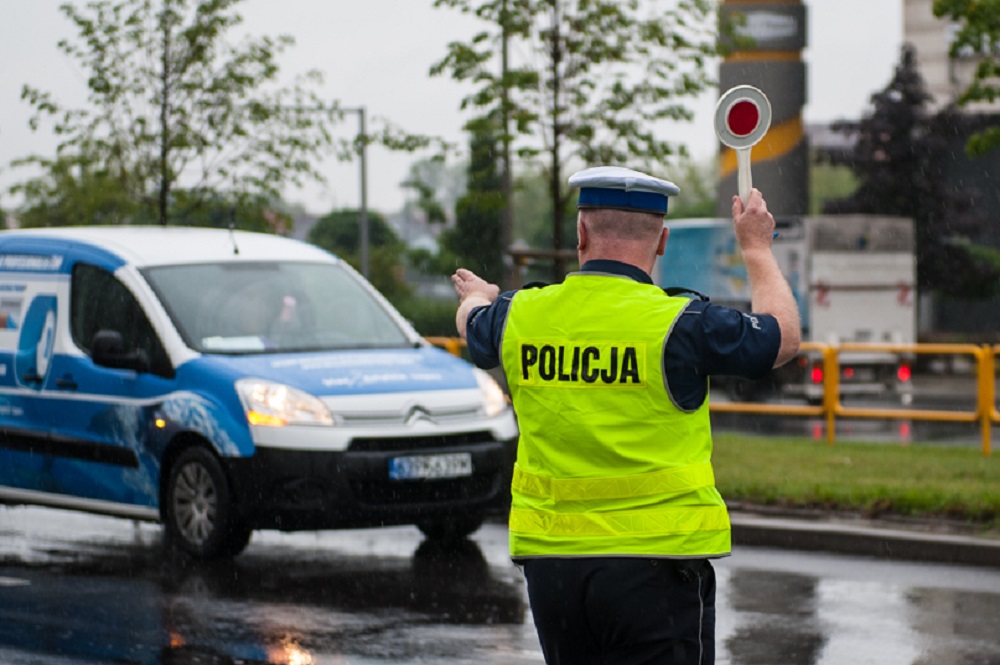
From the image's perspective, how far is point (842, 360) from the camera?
75.4ft

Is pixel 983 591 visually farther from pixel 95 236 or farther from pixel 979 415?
pixel 979 415

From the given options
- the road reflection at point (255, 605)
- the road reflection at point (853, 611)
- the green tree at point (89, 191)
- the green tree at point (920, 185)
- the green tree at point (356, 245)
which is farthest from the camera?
the green tree at point (356, 245)

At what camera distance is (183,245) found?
402 inches

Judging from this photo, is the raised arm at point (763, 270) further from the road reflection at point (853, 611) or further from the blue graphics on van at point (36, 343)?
the blue graphics on van at point (36, 343)

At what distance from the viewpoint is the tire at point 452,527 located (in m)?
9.91

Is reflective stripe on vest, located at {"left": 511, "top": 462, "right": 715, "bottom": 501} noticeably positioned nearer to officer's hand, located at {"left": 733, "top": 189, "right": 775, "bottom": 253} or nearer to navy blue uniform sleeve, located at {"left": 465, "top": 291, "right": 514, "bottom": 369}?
navy blue uniform sleeve, located at {"left": 465, "top": 291, "right": 514, "bottom": 369}

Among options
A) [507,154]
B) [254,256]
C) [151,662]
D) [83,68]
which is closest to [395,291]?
[83,68]

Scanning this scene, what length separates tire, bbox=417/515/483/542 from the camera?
32.5ft

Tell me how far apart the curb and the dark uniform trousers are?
226 inches

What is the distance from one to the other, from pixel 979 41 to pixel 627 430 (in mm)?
8788

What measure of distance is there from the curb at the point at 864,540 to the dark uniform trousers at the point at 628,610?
574 cm

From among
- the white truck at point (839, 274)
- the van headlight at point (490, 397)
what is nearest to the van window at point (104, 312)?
the van headlight at point (490, 397)

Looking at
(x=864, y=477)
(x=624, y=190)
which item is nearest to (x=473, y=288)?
(x=624, y=190)

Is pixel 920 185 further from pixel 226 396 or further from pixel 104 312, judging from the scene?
pixel 226 396
